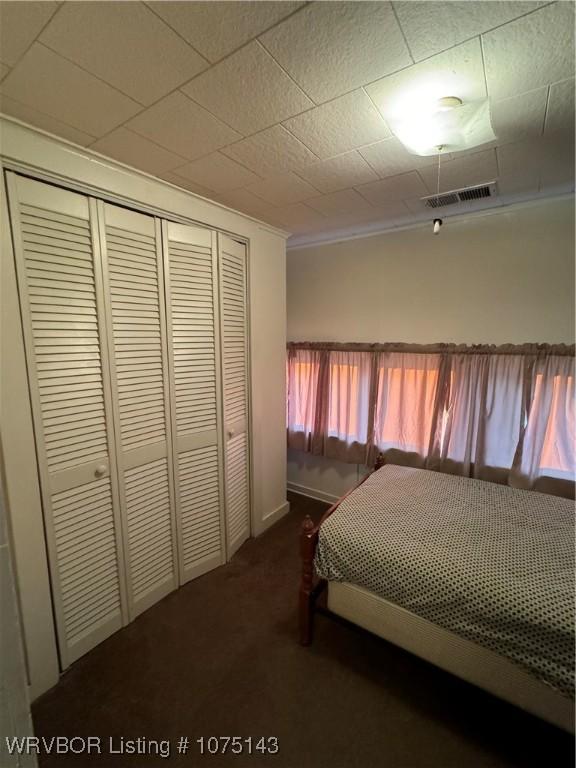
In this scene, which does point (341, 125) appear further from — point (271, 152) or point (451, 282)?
point (451, 282)

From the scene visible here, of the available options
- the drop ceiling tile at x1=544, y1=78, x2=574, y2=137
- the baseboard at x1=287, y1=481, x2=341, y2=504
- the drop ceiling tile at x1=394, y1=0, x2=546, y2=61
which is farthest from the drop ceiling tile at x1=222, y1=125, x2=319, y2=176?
the baseboard at x1=287, y1=481, x2=341, y2=504

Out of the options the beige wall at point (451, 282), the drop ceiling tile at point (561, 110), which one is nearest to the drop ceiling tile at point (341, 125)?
the drop ceiling tile at point (561, 110)

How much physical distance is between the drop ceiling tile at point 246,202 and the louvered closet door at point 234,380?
227mm

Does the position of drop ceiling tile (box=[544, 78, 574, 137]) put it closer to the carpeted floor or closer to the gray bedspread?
the gray bedspread

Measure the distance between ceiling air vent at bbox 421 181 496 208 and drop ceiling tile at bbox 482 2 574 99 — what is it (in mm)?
900

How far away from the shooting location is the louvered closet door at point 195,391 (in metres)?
2.06

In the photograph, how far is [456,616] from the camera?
1394 millimetres

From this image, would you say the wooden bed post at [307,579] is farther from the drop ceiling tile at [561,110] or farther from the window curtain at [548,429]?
the drop ceiling tile at [561,110]

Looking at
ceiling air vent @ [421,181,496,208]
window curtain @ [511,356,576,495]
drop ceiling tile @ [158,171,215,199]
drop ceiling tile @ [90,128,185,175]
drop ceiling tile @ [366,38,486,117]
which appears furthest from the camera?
window curtain @ [511,356,576,495]

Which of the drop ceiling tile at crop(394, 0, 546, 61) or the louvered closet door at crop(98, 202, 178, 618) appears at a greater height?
the drop ceiling tile at crop(394, 0, 546, 61)

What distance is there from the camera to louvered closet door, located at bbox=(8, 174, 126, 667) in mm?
1488

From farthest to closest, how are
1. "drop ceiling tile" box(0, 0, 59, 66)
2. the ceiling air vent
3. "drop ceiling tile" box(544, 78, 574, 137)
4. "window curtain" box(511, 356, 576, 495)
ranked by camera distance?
"window curtain" box(511, 356, 576, 495)
the ceiling air vent
"drop ceiling tile" box(544, 78, 574, 137)
"drop ceiling tile" box(0, 0, 59, 66)

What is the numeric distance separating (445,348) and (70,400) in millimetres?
2597

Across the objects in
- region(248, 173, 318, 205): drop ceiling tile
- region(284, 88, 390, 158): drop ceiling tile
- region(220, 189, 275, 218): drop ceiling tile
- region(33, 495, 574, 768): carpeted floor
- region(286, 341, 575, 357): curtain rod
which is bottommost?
region(33, 495, 574, 768): carpeted floor
